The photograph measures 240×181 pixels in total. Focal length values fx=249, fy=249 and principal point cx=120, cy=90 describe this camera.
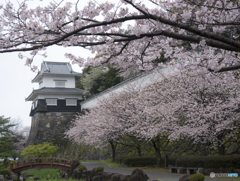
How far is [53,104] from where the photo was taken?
2884cm

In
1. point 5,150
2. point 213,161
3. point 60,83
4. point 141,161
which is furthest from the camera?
point 60,83

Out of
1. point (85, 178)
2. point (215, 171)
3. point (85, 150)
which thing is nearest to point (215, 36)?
point (215, 171)

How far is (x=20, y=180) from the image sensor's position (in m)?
14.3

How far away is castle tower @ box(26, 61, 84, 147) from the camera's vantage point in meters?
27.0

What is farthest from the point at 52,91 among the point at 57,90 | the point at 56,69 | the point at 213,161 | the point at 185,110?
the point at 213,161

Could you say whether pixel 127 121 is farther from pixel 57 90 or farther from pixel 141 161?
pixel 57 90

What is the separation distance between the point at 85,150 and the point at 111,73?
10.4 m

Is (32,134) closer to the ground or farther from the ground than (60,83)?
closer to the ground

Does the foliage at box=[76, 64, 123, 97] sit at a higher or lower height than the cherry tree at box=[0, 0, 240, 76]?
higher

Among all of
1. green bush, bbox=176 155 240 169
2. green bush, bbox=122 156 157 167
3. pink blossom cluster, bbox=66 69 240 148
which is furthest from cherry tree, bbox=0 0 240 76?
green bush, bbox=122 156 157 167

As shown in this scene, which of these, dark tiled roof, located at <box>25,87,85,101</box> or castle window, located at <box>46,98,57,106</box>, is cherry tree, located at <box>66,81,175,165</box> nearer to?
dark tiled roof, located at <box>25,87,85,101</box>

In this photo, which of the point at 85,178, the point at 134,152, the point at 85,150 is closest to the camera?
the point at 85,178

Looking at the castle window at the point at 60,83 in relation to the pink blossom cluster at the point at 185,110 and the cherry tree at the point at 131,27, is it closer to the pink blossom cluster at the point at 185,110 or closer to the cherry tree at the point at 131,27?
the pink blossom cluster at the point at 185,110

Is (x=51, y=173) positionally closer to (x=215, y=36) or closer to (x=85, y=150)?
(x=85, y=150)
